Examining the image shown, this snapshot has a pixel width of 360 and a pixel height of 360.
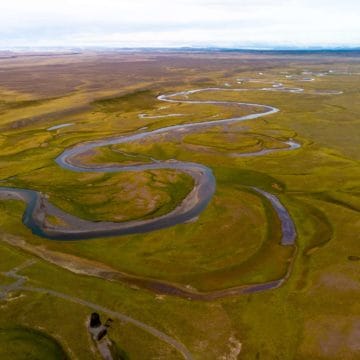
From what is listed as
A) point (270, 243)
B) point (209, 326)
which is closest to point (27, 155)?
point (270, 243)

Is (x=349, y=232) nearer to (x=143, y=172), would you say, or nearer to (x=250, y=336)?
(x=250, y=336)

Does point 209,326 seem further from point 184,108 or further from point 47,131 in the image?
point 184,108

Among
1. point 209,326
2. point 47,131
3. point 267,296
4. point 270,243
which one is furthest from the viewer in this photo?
point 47,131

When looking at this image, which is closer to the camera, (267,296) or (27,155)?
(267,296)

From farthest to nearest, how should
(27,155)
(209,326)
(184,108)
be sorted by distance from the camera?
(184,108) < (27,155) < (209,326)

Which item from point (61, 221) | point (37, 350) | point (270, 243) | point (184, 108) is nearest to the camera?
point (37, 350)

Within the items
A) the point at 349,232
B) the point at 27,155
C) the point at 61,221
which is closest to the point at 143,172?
the point at 61,221
